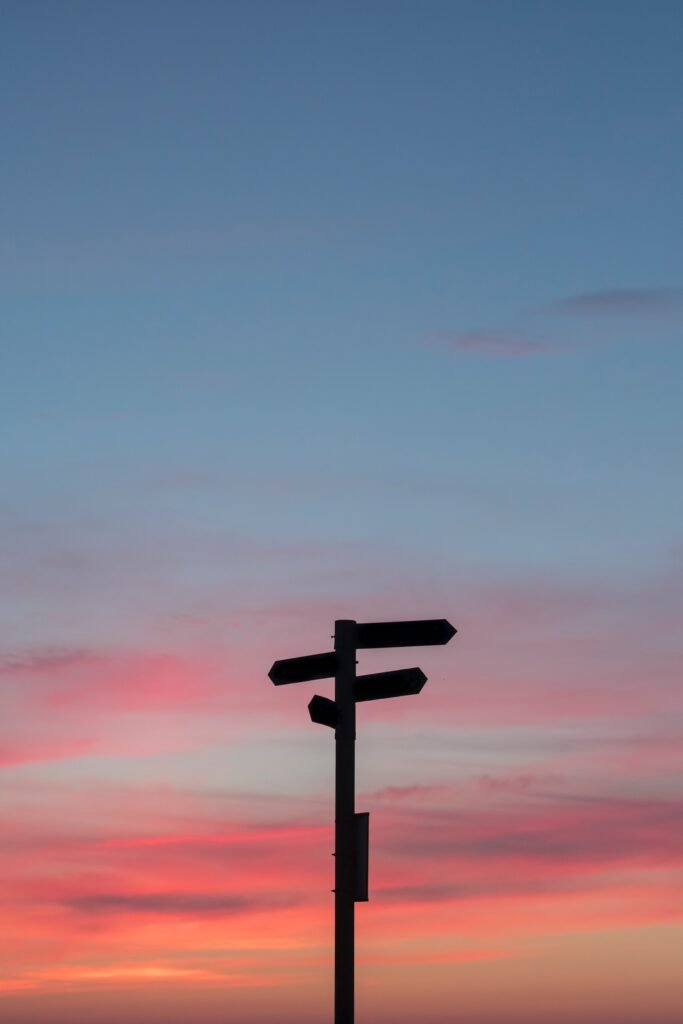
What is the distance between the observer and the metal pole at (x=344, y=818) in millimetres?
15172

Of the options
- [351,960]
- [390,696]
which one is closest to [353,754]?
[390,696]

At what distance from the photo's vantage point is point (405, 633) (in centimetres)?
1602

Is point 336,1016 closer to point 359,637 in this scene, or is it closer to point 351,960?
point 351,960

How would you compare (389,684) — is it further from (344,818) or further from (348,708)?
(344,818)

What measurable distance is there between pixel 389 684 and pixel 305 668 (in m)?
0.83

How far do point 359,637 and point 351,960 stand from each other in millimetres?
2760

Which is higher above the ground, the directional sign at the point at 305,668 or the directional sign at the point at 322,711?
the directional sign at the point at 305,668

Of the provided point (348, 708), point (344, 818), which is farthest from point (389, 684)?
point (344, 818)

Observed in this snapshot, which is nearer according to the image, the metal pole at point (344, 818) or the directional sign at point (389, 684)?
the metal pole at point (344, 818)

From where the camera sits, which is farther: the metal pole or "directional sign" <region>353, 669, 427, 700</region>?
"directional sign" <region>353, 669, 427, 700</region>

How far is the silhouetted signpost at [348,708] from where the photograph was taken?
15320mm

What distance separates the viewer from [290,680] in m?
16.2

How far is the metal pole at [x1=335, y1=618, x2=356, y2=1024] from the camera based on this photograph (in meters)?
15.2

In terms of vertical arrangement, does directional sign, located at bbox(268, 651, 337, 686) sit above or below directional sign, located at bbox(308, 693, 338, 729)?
above
